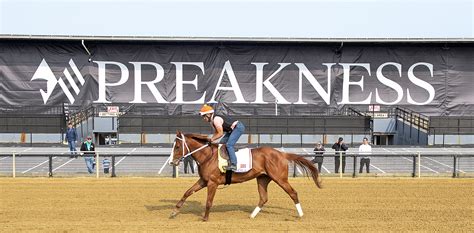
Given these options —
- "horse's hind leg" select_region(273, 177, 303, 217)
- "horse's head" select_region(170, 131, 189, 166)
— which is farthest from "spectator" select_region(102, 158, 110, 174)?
"horse's hind leg" select_region(273, 177, 303, 217)

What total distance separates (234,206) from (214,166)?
209 cm

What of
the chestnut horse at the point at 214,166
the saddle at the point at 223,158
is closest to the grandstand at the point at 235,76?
the chestnut horse at the point at 214,166

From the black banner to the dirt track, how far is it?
79.5 ft

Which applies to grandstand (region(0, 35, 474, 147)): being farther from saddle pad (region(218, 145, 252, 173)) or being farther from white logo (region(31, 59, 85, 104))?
saddle pad (region(218, 145, 252, 173))

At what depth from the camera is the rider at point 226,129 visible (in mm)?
10562

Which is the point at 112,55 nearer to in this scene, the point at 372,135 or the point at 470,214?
the point at 372,135

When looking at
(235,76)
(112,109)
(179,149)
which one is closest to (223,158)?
(179,149)

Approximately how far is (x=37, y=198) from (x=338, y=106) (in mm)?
30918

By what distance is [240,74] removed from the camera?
41.6 m

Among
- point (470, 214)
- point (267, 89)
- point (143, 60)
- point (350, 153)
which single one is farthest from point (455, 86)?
point (470, 214)

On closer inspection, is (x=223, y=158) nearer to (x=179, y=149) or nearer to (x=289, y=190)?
(x=179, y=149)

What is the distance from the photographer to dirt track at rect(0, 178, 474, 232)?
33.6 feet

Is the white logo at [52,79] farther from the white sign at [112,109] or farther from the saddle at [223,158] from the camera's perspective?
the saddle at [223,158]

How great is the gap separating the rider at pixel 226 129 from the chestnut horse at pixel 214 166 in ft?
0.93
